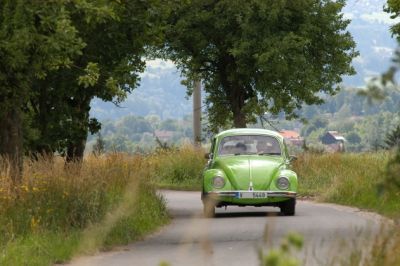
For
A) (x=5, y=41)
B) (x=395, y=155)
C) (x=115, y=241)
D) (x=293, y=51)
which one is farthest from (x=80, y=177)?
(x=293, y=51)

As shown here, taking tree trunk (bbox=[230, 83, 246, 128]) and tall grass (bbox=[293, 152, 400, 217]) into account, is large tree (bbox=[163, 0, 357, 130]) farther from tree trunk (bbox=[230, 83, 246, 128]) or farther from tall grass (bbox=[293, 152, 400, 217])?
tall grass (bbox=[293, 152, 400, 217])

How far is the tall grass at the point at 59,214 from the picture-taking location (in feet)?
43.5

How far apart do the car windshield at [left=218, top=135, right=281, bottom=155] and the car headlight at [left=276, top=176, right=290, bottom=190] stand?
4.41 ft

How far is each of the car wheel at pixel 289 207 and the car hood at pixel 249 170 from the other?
27.1 inches

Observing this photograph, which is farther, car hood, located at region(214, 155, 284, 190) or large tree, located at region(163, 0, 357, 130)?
large tree, located at region(163, 0, 357, 130)

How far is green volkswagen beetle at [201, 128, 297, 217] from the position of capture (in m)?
20.4

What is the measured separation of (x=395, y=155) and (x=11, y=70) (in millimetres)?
12622

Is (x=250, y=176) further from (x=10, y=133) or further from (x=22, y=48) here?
(x=22, y=48)

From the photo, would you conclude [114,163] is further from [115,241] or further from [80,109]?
[80,109]

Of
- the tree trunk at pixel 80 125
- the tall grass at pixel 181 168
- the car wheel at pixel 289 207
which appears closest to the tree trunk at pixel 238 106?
the tall grass at pixel 181 168

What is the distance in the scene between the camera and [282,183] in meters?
20.7

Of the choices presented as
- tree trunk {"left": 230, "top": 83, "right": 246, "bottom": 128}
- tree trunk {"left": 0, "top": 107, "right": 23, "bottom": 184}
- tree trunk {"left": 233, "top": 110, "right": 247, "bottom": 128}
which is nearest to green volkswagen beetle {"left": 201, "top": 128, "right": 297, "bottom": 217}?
tree trunk {"left": 0, "top": 107, "right": 23, "bottom": 184}

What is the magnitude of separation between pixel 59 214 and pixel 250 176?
5886mm

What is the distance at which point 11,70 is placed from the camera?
57.4 feet
